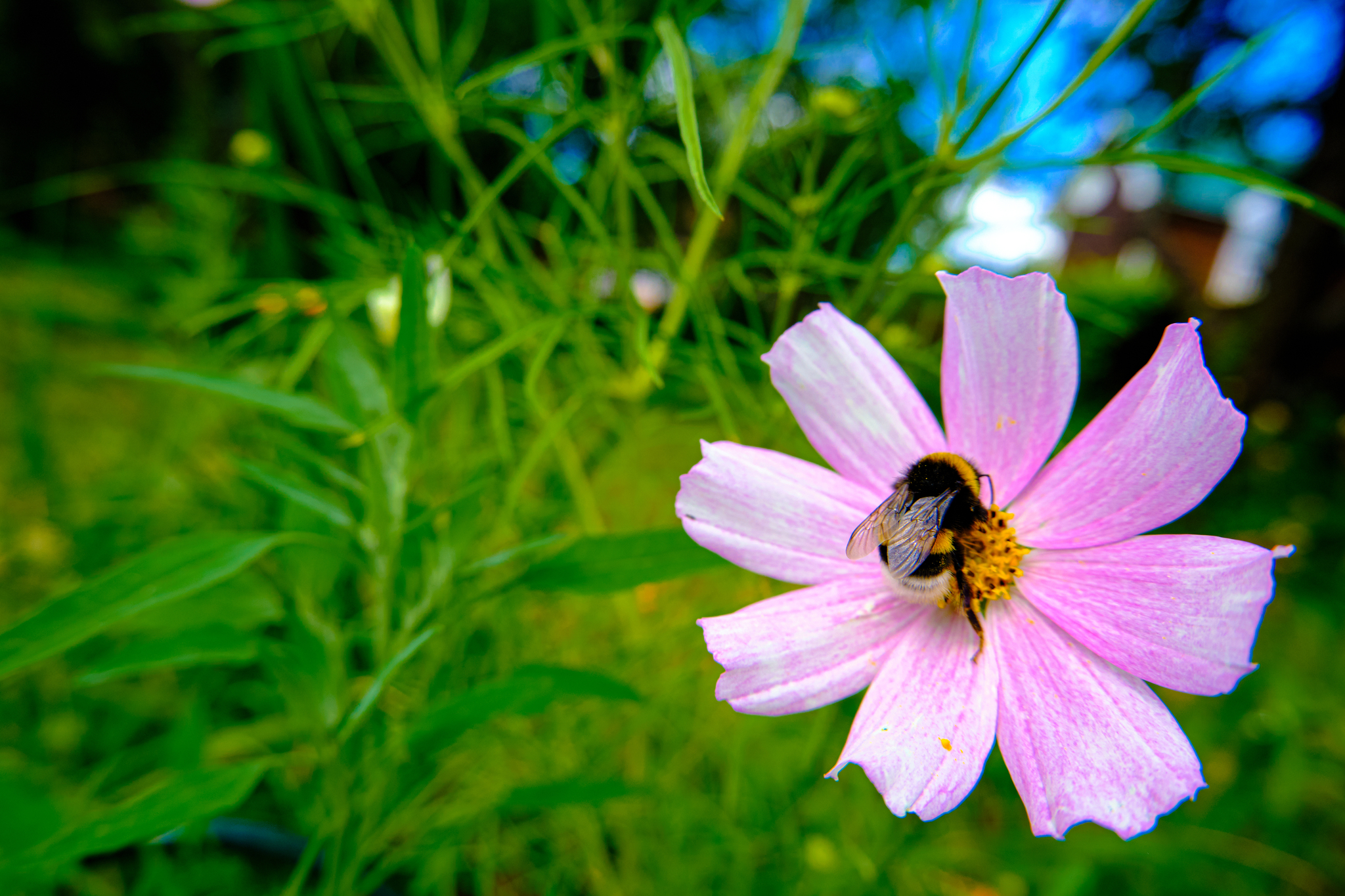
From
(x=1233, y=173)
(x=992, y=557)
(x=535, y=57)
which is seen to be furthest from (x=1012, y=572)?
(x=535, y=57)

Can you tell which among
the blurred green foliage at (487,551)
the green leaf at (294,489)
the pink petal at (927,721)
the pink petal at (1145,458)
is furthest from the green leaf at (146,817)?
the pink petal at (1145,458)

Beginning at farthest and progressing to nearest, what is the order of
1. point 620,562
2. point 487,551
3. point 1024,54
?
point 487,551 < point 620,562 < point 1024,54

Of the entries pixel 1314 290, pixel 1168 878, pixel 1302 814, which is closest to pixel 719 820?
pixel 1168 878

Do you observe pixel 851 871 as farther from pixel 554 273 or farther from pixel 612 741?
pixel 554 273

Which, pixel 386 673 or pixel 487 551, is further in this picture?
pixel 487 551

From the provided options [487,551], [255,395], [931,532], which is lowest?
[487,551]

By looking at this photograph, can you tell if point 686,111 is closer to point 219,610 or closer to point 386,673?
point 386,673

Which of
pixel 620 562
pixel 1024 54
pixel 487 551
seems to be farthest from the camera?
pixel 487 551
